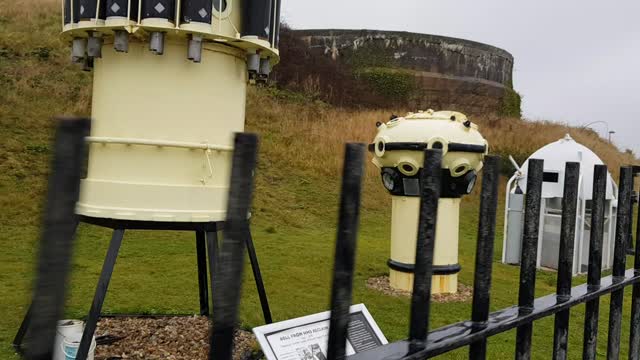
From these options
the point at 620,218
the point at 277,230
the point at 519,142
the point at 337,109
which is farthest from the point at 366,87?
the point at 620,218

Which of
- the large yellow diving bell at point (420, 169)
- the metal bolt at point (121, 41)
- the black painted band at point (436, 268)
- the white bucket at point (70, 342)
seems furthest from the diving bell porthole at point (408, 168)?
the white bucket at point (70, 342)

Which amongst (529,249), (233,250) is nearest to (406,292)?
(529,249)

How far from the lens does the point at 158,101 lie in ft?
14.1

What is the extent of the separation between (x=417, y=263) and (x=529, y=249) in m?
0.61

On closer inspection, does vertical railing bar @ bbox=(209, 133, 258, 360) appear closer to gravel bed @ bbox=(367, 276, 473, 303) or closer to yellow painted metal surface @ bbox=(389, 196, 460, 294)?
yellow painted metal surface @ bbox=(389, 196, 460, 294)

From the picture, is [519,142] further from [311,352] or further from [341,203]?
[341,203]

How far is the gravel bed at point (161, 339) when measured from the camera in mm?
5105

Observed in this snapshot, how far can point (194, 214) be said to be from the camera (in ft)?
14.1

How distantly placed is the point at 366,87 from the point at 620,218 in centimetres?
2526

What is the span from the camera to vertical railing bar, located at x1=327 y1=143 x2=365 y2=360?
1.11 metres

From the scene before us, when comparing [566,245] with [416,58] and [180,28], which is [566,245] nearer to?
[180,28]

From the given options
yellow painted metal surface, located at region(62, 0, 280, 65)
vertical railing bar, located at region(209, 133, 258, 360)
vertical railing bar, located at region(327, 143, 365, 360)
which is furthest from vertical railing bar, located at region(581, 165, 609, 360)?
yellow painted metal surface, located at region(62, 0, 280, 65)

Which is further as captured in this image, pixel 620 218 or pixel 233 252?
pixel 620 218

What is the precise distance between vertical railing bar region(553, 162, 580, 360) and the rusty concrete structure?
26.2 meters
